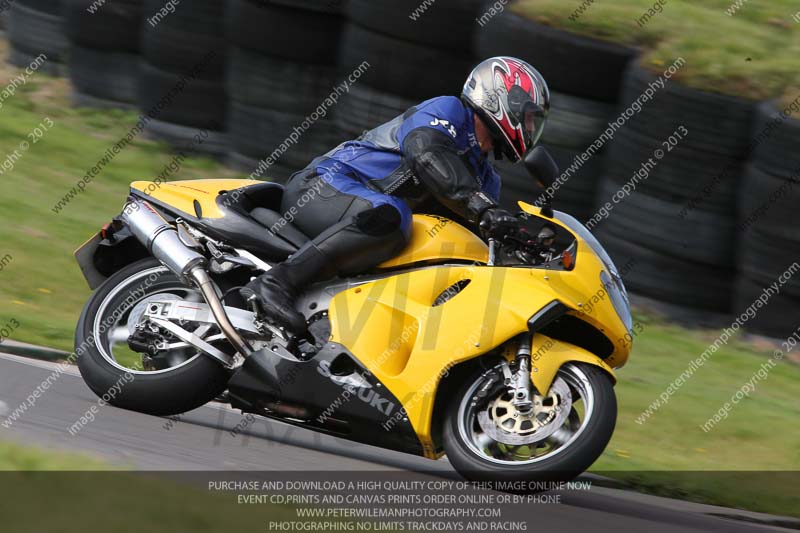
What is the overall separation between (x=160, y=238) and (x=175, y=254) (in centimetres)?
14

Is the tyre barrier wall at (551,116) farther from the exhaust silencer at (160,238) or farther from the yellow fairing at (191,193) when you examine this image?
the exhaust silencer at (160,238)

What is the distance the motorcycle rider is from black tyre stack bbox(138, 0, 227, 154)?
726 cm

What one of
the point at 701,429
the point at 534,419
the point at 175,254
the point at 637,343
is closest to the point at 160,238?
the point at 175,254

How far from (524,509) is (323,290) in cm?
144

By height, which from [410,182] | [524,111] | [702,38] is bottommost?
[702,38]

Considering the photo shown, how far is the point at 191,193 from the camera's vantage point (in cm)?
598

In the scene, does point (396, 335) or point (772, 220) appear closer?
point (396, 335)

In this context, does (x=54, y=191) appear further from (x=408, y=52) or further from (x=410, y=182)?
(x=410, y=182)

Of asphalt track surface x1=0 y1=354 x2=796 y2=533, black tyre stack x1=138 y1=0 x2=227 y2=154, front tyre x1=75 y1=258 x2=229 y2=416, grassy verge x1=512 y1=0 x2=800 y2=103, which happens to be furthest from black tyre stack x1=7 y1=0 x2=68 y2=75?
front tyre x1=75 y1=258 x2=229 y2=416

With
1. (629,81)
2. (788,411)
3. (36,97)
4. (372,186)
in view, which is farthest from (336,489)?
(36,97)

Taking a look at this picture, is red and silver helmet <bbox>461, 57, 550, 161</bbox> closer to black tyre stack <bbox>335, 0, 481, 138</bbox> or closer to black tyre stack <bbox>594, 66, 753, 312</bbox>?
black tyre stack <bbox>594, 66, 753, 312</bbox>

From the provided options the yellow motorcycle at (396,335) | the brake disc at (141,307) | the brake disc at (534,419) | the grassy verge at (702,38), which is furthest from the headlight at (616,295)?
the grassy verge at (702,38)

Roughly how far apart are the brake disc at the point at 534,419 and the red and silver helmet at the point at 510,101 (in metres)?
1.12

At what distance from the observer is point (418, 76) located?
10461 millimetres
